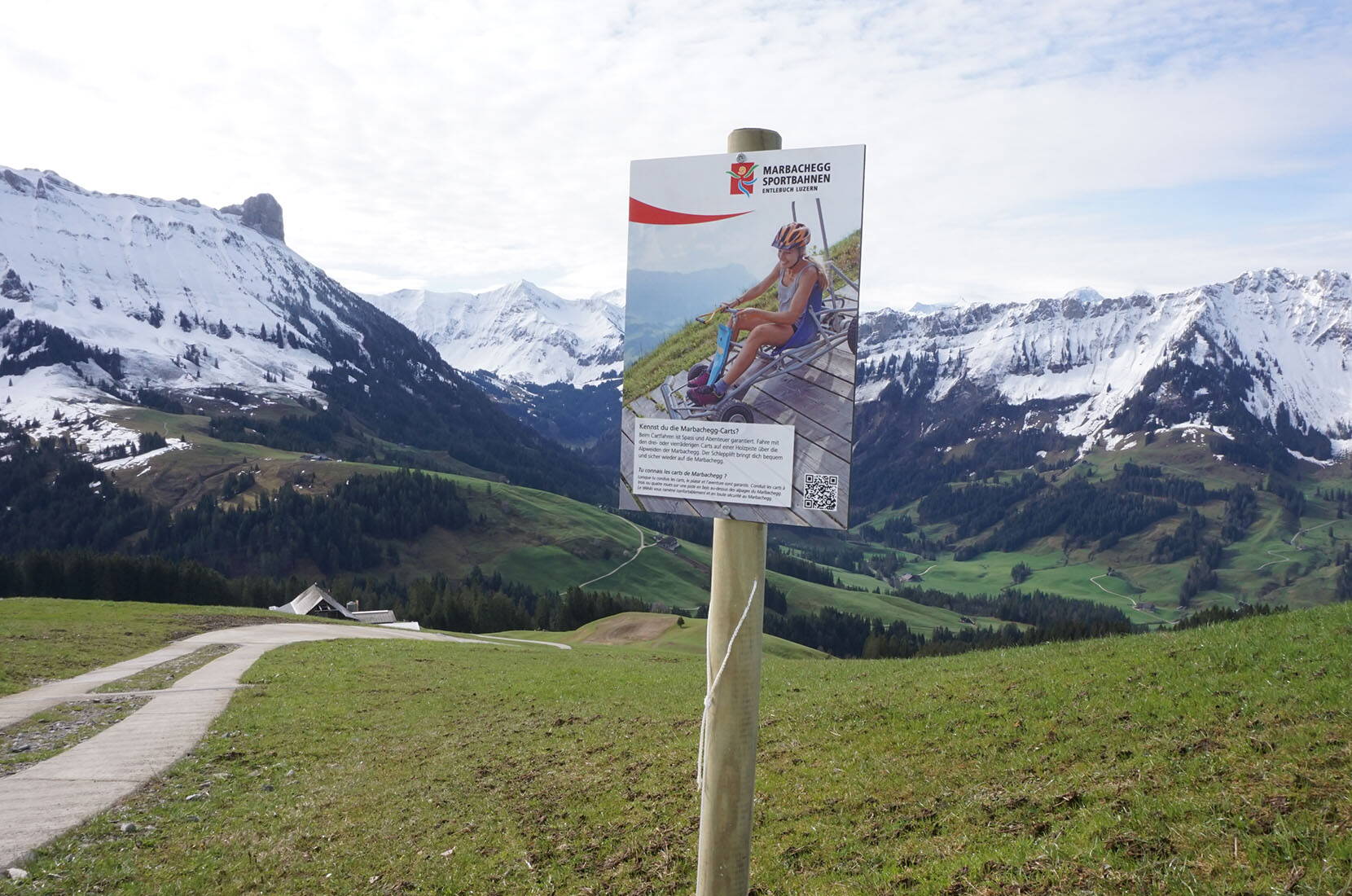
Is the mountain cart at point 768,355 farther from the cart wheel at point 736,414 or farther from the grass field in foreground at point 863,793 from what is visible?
the grass field in foreground at point 863,793

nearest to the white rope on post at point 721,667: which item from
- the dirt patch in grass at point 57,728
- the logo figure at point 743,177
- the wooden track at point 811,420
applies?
the wooden track at point 811,420

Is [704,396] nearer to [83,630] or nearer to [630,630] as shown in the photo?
[83,630]

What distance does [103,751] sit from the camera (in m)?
22.3

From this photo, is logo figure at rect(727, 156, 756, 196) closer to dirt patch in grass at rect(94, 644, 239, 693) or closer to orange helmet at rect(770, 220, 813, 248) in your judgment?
orange helmet at rect(770, 220, 813, 248)

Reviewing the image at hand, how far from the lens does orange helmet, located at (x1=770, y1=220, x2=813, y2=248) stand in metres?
8.49

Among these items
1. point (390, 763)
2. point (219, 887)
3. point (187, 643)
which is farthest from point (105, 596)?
point (219, 887)

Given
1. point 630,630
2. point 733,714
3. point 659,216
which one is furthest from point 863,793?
point 630,630

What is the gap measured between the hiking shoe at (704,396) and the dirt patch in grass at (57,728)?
73.4 feet

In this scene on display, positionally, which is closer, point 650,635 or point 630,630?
point 650,635

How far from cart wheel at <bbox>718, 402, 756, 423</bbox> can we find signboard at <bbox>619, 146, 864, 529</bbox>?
0.01 meters

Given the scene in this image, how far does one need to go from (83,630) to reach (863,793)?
167 feet

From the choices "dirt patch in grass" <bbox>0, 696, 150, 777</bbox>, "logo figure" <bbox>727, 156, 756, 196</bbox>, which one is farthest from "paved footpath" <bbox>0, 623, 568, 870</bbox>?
"logo figure" <bbox>727, 156, 756, 196</bbox>

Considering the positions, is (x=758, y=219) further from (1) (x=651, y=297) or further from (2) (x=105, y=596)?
(2) (x=105, y=596)

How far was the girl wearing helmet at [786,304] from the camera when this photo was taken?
852 centimetres
